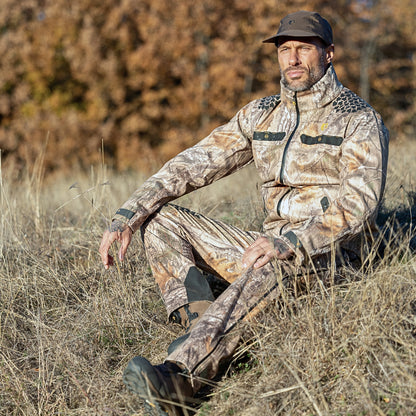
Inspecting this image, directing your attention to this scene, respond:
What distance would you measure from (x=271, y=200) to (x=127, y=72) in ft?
42.8

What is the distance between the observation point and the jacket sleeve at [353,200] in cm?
327

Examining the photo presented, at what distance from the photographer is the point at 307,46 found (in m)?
3.94

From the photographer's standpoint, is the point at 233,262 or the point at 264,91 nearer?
the point at 233,262

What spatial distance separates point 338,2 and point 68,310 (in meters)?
15.1

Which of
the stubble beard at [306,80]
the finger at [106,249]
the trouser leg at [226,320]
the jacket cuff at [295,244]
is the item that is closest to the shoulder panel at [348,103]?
the stubble beard at [306,80]

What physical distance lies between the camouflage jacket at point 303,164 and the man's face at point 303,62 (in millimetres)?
61

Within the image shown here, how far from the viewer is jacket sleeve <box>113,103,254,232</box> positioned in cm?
404

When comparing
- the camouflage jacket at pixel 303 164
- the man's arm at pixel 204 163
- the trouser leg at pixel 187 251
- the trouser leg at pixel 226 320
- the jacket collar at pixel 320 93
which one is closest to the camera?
the trouser leg at pixel 226 320

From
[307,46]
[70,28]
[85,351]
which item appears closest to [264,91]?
[70,28]

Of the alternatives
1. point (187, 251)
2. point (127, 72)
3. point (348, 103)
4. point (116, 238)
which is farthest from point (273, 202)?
point (127, 72)

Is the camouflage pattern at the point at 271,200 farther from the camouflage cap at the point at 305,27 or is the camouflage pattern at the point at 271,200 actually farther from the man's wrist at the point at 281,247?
the camouflage cap at the point at 305,27

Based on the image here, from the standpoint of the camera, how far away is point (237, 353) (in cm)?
314

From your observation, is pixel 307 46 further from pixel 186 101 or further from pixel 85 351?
pixel 186 101

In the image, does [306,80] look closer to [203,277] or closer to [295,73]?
[295,73]
